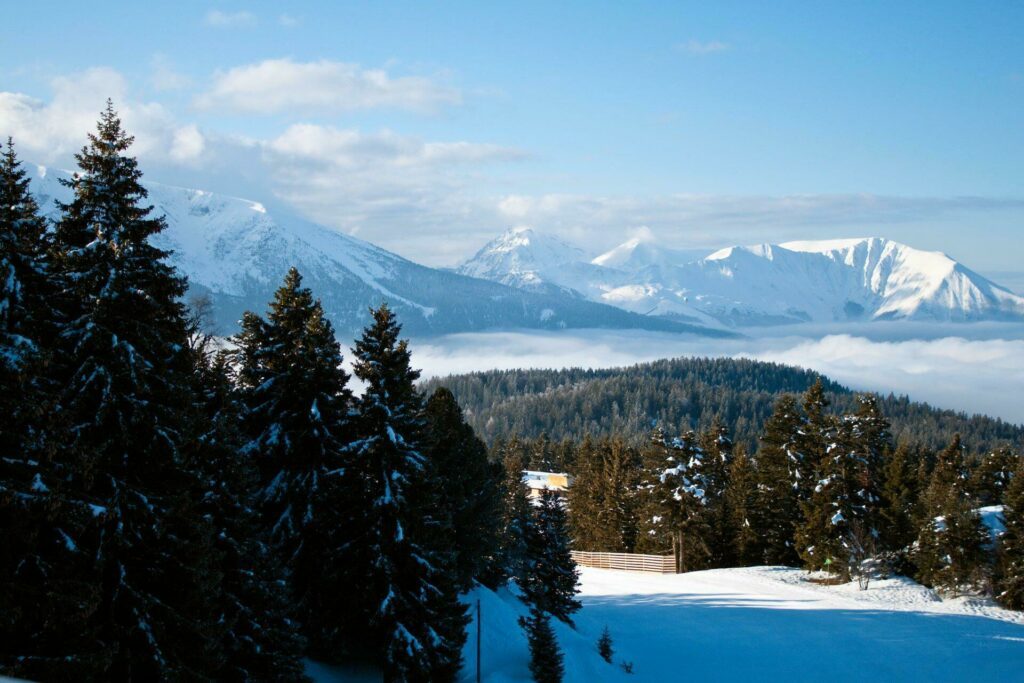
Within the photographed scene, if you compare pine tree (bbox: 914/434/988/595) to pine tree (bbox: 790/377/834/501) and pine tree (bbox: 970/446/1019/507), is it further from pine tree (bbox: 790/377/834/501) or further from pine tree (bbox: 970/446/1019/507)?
pine tree (bbox: 790/377/834/501)

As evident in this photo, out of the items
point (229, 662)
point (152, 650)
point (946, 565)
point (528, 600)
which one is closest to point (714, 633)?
point (528, 600)

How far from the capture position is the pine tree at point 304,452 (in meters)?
23.2

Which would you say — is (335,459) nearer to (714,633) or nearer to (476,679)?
(476,679)

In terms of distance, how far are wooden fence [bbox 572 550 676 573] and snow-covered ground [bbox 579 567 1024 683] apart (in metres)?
8.79

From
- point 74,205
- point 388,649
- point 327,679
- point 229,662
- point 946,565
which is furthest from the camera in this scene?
point 946,565

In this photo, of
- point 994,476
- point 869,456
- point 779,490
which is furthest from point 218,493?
point 994,476

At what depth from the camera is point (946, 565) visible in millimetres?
46969

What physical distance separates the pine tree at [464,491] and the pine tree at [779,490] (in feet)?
91.4

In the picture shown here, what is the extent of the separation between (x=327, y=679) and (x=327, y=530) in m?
4.53

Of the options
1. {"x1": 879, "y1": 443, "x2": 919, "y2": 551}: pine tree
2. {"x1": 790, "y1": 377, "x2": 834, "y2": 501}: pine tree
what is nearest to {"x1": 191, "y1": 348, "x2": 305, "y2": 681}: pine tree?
{"x1": 879, "y1": 443, "x2": 919, "y2": 551}: pine tree

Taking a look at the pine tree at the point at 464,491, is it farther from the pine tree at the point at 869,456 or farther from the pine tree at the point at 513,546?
the pine tree at the point at 869,456

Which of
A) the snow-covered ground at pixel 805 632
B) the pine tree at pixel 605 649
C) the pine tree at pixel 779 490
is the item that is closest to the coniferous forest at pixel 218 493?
the pine tree at pixel 605 649

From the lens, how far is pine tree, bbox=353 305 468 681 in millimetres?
22516

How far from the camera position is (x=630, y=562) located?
2498 inches
